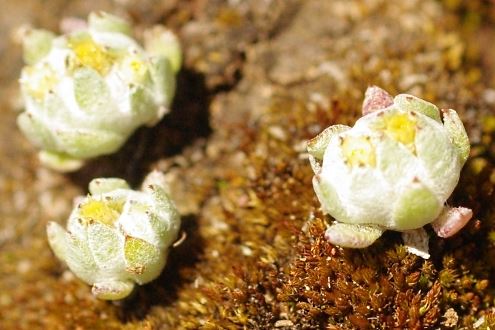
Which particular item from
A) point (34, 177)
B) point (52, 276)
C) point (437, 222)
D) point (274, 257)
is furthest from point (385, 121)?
point (34, 177)

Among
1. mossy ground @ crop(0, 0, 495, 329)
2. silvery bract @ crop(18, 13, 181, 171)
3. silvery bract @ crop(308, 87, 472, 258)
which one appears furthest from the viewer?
silvery bract @ crop(18, 13, 181, 171)

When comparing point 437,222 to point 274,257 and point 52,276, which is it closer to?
point 274,257

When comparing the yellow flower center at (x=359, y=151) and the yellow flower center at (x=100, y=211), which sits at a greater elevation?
the yellow flower center at (x=359, y=151)

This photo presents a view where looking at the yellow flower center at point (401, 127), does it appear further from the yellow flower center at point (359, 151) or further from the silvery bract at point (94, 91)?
the silvery bract at point (94, 91)

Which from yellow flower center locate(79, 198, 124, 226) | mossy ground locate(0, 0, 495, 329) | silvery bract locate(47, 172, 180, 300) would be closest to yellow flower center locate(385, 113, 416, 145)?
mossy ground locate(0, 0, 495, 329)

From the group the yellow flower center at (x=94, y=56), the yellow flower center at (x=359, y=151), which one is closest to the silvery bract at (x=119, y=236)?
the yellow flower center at (x=94, y=56)

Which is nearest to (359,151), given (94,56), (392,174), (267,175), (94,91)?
(392,174)

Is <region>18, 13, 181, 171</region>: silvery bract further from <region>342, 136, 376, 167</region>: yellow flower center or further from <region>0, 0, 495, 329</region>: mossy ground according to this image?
<region>342, 136, 376, 167</region>: yellow flower center
